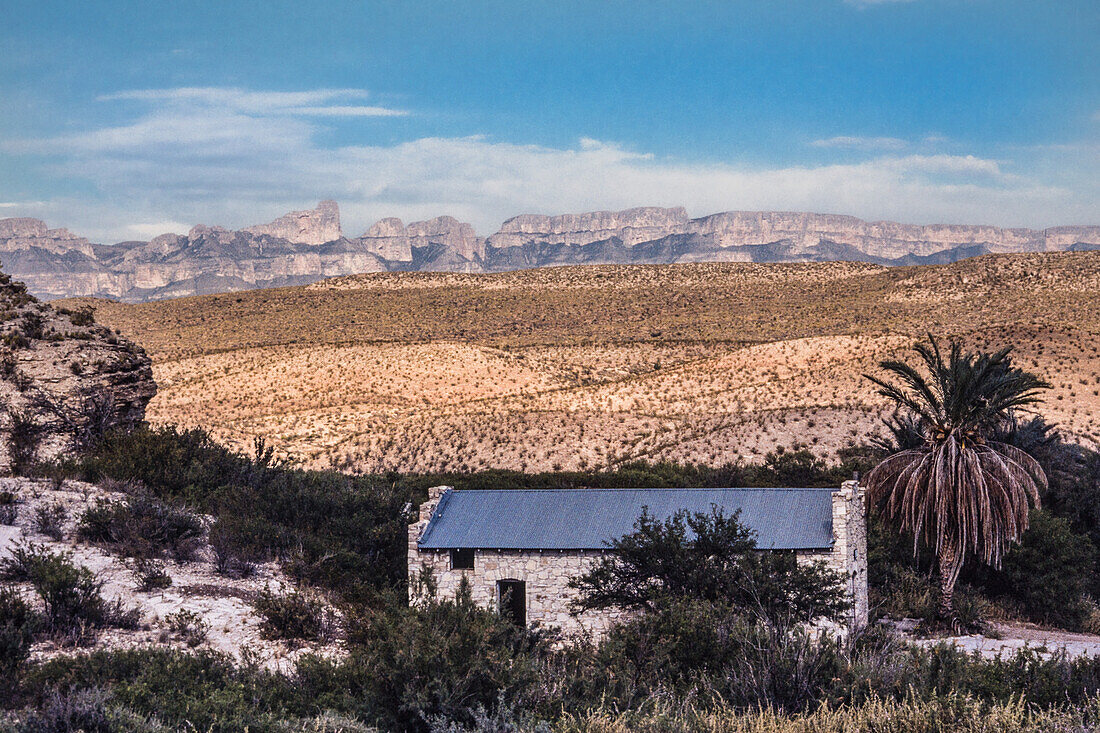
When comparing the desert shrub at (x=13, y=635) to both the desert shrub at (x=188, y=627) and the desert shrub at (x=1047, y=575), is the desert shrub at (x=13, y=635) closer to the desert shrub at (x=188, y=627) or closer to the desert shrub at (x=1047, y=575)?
the desert shrub at (x=188, y=627)

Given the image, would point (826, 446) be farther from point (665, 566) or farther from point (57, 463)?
point (57, 463)

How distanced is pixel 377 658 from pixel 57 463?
1265 cm

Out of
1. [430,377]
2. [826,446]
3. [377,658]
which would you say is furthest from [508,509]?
[430,377]

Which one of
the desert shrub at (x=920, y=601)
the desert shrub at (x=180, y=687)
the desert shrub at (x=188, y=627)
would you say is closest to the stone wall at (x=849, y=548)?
the desert shrub at (x=920, y=601)

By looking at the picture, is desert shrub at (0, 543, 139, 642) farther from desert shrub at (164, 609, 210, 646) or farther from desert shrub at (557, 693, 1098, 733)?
desert shrub at (557, 693, 1098, 733)

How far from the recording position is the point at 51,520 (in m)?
16.1

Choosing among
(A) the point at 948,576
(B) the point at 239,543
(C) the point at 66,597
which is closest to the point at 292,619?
(C) the point at 66,597

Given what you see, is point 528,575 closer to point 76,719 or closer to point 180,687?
point 180,687

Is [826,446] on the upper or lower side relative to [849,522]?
lower

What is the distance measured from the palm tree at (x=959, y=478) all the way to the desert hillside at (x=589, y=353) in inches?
713

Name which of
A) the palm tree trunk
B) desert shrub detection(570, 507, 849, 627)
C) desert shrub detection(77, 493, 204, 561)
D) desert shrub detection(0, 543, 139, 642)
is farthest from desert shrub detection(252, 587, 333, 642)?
the palm tree trunk

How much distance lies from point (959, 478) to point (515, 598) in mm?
8955

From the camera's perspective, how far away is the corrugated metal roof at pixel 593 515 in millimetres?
16891

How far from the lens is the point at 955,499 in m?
18.5
